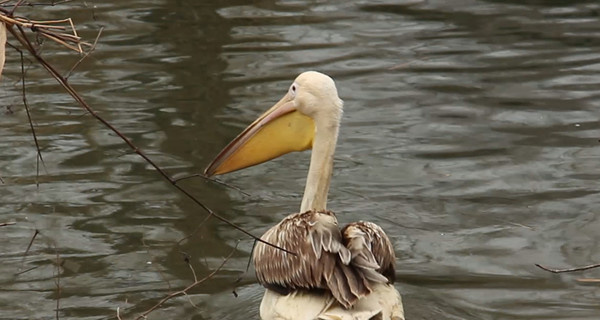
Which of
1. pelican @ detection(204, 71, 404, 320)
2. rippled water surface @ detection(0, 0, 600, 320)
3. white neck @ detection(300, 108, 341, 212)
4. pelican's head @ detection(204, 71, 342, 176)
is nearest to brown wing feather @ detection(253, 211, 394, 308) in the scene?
pelican @ detection(204, 71, 404, 320)

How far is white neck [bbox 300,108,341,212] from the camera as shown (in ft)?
19.7

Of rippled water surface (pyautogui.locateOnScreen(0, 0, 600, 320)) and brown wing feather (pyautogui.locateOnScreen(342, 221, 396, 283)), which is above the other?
brown wing feather (pyautogui.locateOnScreen(342, 221, 396, 283))

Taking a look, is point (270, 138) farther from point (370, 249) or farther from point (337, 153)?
point (337, 153)

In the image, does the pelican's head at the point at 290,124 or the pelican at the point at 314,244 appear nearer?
the pelican at the point at 314,244

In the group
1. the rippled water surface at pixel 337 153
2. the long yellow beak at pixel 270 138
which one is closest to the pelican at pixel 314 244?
the long yellow beak at pixel 270 138

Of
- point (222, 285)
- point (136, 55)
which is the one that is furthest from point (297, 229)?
point (136, 55)

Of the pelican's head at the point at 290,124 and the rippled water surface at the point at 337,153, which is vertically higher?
the pelican's head at the point at 290,124

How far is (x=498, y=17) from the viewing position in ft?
36.8

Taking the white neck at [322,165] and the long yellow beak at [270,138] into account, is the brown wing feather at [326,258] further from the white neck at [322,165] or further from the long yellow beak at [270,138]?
the long yellow beak at [270,138]

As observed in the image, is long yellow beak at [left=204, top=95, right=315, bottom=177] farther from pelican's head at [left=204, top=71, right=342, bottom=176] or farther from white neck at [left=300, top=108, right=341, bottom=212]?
white neck at [left=300, top=108, right=341, bottom=212]

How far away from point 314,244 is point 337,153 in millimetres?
2800

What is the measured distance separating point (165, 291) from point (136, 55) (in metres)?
4.57

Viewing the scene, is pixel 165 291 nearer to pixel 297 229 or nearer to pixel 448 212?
pixel 297 229

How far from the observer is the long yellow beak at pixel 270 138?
20.4ft
